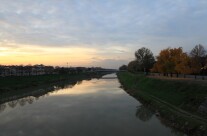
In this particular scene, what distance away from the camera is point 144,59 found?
401 feet

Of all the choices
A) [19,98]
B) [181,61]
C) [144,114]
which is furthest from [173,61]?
[144,114]

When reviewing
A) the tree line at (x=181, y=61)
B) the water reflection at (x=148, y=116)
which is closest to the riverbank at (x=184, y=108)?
the water reflection at (x=148, y=116)

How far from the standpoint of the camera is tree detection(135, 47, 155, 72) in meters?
116

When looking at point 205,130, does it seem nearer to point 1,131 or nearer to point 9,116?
point 1,131

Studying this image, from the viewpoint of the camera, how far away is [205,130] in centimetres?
1875

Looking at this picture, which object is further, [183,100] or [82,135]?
[183,100]

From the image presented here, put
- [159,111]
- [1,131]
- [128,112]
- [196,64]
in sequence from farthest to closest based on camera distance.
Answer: [196,64], [128,112], [159,111], [1,131]

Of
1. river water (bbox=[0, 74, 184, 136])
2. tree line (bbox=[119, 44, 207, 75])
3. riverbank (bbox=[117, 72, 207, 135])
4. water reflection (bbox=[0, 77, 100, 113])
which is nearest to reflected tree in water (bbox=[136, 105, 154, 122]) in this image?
river water (bbox=[0, 74, 184, 136])

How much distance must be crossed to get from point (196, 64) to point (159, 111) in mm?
41219

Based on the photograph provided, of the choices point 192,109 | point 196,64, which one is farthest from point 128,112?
point 196,64

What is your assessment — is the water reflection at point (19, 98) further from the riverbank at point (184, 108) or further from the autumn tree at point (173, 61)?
the autumn tree at point (173, 61)

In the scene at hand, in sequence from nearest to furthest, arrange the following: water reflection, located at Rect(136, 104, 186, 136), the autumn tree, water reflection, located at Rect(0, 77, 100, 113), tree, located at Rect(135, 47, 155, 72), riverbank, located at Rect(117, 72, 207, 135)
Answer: riverbank, located at Rect(117, 72, 207, 135), water reflection, located at Rect(136, 104, 186, 136), water reflection, located at Rect(0, 77, 100, 113), the autumn tree, tree, located at Rect(135, 47, 155, 72)

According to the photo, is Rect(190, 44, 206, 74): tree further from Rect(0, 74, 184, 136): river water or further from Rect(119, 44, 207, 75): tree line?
Rect(0, 74, 184, 136): river water

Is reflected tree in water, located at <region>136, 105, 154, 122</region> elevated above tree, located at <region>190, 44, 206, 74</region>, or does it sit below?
below
